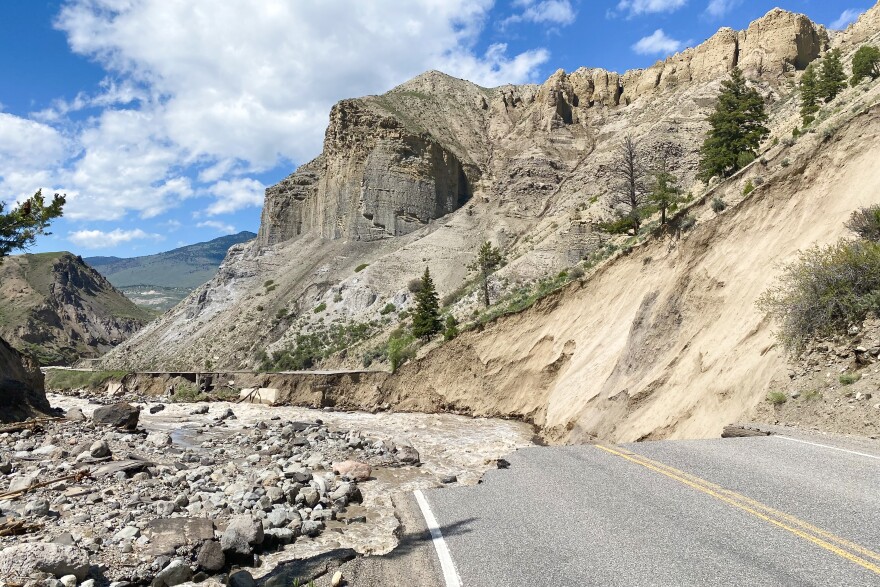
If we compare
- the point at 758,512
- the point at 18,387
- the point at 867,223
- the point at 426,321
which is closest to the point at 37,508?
the point at 758,512

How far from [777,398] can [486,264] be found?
Answer: 39.1 metres

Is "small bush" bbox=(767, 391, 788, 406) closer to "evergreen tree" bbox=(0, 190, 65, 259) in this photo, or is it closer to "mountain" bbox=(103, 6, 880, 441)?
"mountain" bbox=(103, 6, 880, 441)

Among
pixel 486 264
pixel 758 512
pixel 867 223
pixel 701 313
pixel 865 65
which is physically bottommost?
pixel 758 512

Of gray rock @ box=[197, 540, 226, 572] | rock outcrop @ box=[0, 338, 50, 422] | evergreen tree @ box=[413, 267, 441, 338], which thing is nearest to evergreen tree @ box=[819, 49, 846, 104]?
evergreen tree @ box=[413, 267, 441, 338]

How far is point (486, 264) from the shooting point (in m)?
49.9

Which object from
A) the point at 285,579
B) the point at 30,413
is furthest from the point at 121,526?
the point at 30,413

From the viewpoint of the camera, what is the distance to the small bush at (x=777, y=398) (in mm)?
11172

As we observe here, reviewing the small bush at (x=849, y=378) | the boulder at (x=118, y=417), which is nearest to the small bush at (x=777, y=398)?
the small bush at (x=849, y=378)

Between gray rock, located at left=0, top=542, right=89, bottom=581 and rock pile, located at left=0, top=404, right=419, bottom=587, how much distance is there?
0.01 meters

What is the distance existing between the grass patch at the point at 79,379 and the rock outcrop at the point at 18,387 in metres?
33.2

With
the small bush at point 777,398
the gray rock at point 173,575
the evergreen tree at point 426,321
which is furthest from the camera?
the evergreen tree at point 426,321

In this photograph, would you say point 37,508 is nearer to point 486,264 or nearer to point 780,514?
point 780,514

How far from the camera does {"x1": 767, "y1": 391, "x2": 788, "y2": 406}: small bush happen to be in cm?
1117

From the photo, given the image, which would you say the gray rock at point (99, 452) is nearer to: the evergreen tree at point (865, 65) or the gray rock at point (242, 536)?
the gray rock at point (242, 536)
